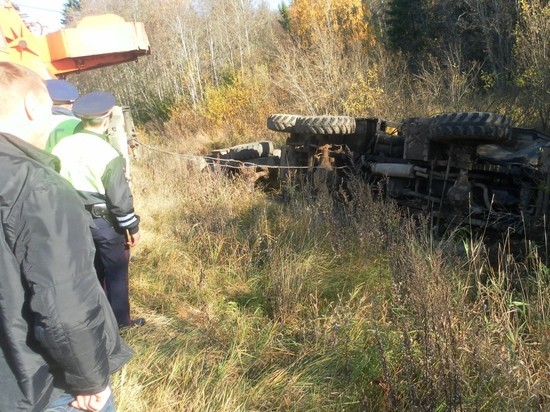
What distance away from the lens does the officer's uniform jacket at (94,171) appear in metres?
2.90

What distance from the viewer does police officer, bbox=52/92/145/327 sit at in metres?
2.91

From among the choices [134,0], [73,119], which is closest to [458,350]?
[73,119]

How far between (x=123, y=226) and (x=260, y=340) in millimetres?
1204

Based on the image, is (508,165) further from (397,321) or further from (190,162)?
(190,162)

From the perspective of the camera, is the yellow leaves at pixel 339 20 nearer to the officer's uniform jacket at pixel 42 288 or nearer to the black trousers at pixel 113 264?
the black trousers at pixel 113 264

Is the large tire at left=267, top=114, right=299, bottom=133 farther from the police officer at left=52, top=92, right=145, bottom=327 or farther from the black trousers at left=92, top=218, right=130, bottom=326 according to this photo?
the black trousers at left=92, top=218, right=130, bottom=326

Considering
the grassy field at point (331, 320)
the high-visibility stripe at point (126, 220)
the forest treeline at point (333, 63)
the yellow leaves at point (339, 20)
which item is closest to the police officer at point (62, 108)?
the high-visibility stripe at point (126, 220)

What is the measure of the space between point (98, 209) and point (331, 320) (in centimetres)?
171

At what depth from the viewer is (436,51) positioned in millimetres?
16781

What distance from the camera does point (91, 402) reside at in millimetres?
1439

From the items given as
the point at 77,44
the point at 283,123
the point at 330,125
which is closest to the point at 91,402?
the point at 330,125

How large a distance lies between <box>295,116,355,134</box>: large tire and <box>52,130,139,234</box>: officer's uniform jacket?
341 centimetres

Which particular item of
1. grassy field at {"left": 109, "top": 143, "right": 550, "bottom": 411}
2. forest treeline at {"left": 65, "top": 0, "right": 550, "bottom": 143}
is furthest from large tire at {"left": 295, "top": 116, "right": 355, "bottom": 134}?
forest treeline at {"left": 65, "top": 0, "right": 550, "bottom": 143}

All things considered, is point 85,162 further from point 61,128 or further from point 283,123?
point 283,123
